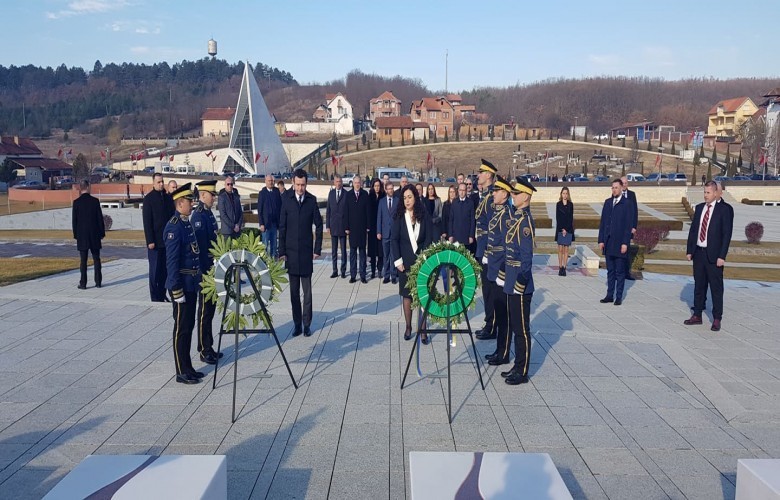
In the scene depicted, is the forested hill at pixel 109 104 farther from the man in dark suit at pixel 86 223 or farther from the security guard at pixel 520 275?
the security guard at pixel 520 275

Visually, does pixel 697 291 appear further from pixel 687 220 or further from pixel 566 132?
pixel 566 132

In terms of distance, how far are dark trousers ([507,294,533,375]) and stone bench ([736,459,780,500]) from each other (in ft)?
8.99

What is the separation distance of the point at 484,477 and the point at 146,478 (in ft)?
6.53

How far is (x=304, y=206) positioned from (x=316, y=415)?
330cm

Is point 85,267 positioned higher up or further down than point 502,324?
further down

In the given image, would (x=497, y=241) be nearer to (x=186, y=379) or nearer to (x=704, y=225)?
(x=186, y=379)

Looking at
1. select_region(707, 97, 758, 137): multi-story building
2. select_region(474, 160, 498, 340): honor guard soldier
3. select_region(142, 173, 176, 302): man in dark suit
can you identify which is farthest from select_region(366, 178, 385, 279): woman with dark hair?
select_region(707, 97, 758, 137): multi-story building

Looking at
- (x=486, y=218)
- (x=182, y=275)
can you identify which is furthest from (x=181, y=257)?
(x=486, y=218)

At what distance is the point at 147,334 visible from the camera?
8.49 meters

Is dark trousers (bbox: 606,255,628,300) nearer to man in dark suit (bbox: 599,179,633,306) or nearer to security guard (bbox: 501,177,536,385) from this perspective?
man in dark suit (bbox: 599,179,633,306)

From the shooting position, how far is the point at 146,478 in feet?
12.1

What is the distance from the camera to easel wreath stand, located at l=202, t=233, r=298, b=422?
6211 mm

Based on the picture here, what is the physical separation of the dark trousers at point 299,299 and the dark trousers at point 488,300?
2289mm

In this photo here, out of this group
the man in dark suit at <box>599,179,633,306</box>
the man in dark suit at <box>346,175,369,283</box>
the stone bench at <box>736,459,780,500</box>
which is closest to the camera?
the stone bench at <box>736,459,780,500</box>
